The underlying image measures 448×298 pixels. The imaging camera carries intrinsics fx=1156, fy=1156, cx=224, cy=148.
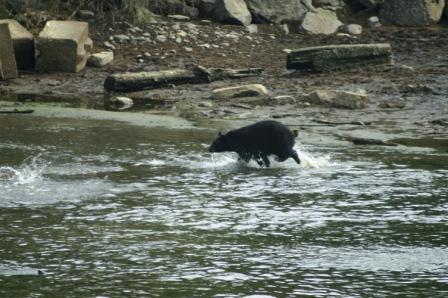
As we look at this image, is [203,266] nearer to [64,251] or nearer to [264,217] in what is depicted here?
[64,251]

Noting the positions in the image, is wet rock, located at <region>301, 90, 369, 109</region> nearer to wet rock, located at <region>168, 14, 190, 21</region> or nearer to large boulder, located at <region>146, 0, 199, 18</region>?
wet rock, located at <region>168, 14, 190, 21</region>

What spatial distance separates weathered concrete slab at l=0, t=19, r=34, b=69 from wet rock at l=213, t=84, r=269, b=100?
4322mm

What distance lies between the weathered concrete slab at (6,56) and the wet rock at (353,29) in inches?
297

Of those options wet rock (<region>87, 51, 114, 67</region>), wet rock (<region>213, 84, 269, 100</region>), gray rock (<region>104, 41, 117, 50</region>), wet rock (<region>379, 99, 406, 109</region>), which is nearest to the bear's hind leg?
wet rock (<region>379, 99, 406, 109</region>)

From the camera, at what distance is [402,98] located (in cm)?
1808

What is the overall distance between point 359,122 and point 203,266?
8495 mm

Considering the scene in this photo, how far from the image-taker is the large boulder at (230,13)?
2397 cm

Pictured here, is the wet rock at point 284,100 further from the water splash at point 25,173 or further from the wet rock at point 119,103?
the water splash at point 25,173

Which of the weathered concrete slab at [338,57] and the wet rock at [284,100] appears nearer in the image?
the wet rock at [284,100]

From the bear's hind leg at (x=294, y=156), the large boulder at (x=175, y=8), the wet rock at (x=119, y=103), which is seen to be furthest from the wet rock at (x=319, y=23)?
the bear's hind leg at (x=294, y=156)

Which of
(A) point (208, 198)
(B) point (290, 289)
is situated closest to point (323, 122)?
(A) point (208, 198)

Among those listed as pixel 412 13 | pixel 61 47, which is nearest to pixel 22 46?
pixel 61 47

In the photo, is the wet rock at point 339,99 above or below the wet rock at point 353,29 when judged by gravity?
below

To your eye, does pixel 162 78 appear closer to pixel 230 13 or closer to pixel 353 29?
pixel 230 13
